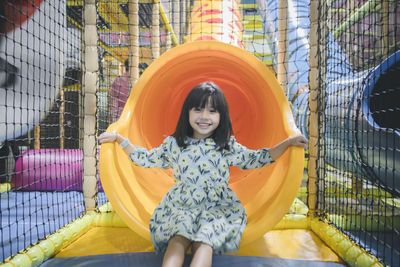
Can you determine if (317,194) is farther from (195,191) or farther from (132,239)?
(132,239)

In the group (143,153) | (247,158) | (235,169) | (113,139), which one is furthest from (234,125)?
(113,139)

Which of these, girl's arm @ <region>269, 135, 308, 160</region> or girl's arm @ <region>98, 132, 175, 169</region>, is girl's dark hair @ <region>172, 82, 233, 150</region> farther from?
girl's arm @ <region>269, 135, 308, 160</region>

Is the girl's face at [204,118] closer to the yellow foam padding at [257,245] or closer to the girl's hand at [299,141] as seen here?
the girl's hand at [299,141]

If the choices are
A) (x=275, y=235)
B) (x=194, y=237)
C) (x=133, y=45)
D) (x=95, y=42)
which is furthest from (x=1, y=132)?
(x=275, y=235)

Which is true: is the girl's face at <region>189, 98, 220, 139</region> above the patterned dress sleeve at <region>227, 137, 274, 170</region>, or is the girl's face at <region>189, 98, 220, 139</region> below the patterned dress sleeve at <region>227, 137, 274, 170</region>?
above

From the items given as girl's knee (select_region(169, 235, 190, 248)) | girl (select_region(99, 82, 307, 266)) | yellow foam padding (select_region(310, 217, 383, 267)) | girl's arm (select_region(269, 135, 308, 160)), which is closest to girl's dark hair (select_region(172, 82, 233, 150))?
girl (select_region(99, 82, 307, 266))

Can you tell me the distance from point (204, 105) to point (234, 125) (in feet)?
2.97

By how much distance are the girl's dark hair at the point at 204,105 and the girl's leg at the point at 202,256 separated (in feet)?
1.38

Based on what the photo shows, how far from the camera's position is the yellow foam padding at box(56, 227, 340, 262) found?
1.20 meters

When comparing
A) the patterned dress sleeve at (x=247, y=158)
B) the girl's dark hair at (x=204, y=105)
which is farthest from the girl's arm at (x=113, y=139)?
the patterned dress sleeve at (x=247, y=158)

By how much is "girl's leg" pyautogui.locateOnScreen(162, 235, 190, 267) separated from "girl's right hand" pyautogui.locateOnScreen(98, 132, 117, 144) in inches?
18.5

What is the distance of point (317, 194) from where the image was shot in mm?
1474

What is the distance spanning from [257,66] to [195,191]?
70 cm

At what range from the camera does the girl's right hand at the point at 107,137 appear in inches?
44.6
